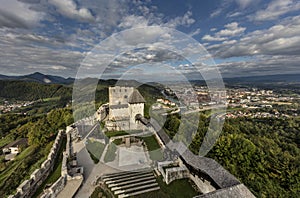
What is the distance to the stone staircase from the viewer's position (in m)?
7.76

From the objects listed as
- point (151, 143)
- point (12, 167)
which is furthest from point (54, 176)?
point (12, 167)

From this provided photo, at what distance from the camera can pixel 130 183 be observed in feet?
27.4

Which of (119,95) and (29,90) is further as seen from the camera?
(29,90)

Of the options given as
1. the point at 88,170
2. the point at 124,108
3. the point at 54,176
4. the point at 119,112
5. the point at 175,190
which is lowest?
the point at 54,176

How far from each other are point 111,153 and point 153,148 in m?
3.20

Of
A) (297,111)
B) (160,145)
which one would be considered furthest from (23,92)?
(297,111)

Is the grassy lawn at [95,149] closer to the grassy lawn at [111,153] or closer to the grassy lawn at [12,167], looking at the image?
the grassy lawn at [111,153]

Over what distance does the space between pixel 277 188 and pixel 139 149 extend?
16184 mm

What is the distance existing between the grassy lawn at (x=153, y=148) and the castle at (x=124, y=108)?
10.4ft

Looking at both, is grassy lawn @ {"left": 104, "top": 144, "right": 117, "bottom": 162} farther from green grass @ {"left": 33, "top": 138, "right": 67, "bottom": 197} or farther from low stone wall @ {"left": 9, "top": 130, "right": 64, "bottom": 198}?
low stone wall @ {"left": 9, "top": 130, "right": 64, "bottom": 198}

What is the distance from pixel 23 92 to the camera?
322ft

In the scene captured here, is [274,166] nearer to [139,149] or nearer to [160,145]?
[160,145]

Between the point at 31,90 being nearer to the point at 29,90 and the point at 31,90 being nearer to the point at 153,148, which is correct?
the point at 29,90

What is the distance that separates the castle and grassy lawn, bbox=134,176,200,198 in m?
8.71
